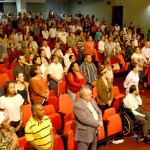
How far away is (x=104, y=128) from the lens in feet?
15.7

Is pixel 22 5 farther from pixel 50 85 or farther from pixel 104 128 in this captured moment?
pixel 104 128

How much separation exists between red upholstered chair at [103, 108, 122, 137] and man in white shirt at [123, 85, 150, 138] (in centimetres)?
31

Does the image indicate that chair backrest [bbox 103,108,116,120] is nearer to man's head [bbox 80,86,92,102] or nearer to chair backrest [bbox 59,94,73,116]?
chair backrest [bbox 59,94,73,116]

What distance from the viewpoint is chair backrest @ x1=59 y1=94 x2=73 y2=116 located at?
5.20 metres

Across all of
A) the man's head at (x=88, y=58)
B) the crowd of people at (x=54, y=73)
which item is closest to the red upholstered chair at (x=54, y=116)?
the crowd of people at (x=54, y=73)

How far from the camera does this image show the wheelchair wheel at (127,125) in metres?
5.06

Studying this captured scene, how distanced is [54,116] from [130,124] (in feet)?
4.34

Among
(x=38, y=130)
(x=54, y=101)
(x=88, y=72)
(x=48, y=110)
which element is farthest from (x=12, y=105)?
(x=88, y=72)

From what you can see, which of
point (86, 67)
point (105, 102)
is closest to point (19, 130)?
point (105, 102)

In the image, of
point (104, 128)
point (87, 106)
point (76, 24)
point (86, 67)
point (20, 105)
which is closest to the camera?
point (87, 106)

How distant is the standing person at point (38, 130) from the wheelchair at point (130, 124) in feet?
6.28

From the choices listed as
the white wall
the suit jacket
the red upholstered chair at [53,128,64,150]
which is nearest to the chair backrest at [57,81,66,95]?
the red upholstered chair at [53,128,64,150]

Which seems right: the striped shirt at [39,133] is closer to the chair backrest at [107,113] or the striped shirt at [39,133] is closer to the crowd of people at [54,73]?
the crowd of people at [54,73]

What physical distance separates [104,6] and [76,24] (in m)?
4.60
